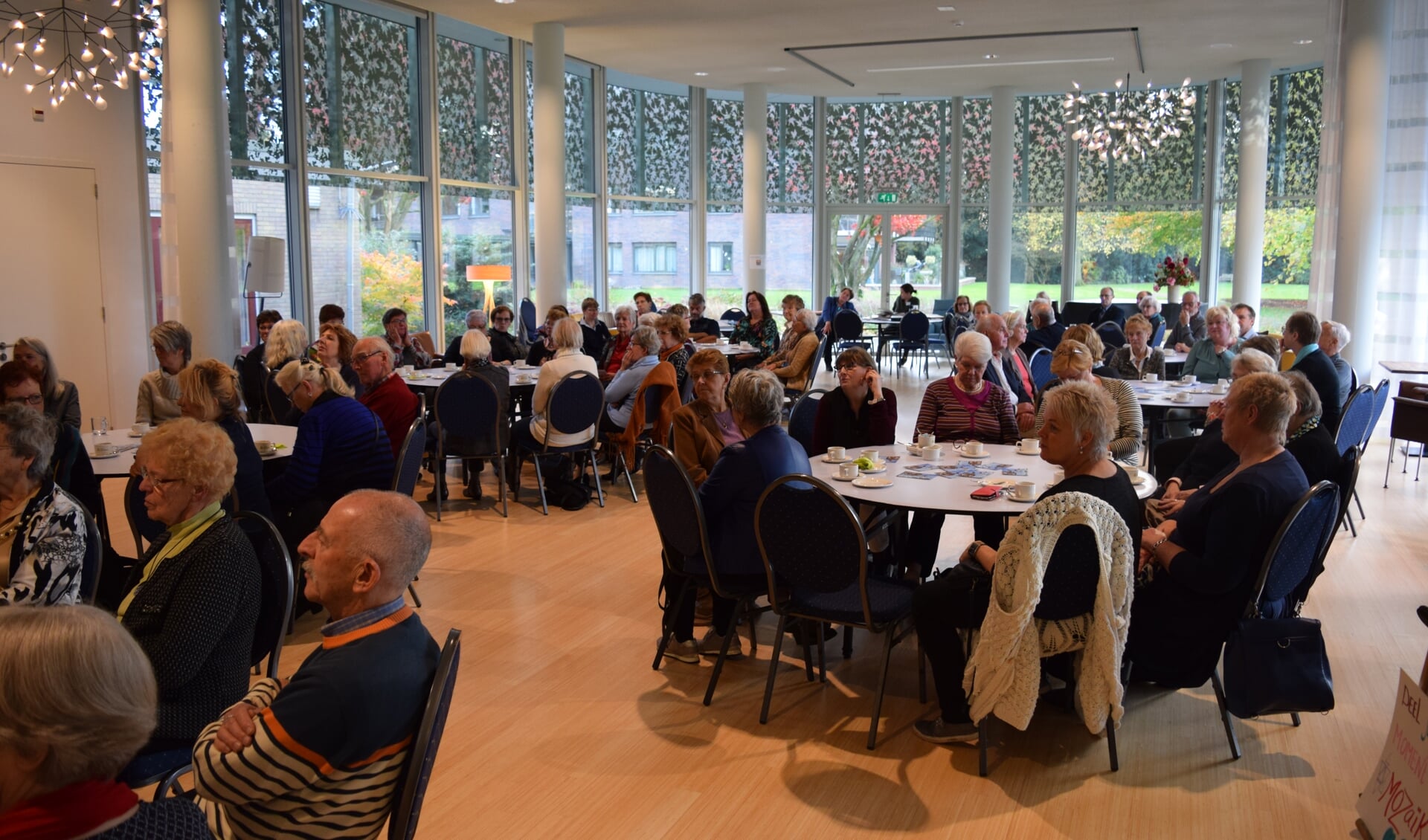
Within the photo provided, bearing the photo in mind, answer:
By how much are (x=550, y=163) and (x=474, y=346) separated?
6.43m

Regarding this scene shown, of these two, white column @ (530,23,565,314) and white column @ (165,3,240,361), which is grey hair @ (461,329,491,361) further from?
white column @ (530,23,565,314)

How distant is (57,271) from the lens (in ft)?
29.0

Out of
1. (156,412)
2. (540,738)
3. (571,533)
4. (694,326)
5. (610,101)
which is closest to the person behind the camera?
(540,738)

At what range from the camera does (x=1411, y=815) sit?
9.14ft

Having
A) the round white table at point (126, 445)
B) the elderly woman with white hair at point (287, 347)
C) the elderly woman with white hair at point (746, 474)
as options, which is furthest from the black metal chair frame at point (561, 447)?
the elderly woman with white hair at point (746, 474)

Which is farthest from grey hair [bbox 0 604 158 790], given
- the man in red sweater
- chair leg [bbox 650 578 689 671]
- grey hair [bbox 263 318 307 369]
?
grey hair [bbox 263 318 307 369]

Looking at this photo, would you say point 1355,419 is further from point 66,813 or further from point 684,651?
point 66,813

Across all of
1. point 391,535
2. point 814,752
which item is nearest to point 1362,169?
point 814,752

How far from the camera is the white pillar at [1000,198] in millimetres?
17328

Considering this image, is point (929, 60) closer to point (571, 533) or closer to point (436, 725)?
point (571, 533)

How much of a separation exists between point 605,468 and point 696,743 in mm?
5091

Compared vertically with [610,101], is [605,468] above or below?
below


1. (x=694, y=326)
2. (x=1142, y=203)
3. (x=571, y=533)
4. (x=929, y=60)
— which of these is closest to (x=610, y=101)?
(x=929, y=60)

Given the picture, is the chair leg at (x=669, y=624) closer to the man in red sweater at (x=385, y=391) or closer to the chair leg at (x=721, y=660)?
the chair leg at (x=721, y=660)
